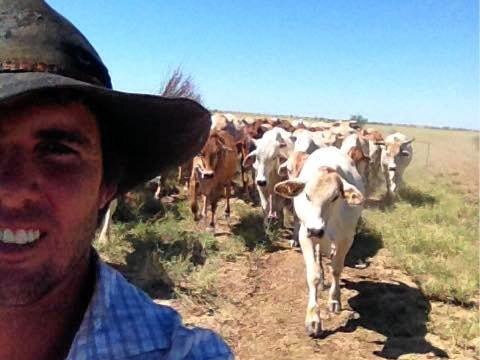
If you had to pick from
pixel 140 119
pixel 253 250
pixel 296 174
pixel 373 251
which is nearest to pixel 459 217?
pixel 373 251

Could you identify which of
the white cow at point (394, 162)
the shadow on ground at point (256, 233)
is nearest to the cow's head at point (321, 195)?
the shadow on ground at point (256, 233)

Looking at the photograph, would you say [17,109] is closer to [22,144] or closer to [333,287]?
[22,144]

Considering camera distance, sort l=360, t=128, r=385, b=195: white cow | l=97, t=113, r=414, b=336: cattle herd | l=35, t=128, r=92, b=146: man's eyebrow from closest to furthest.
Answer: l=35, t=128, r=92, b=146: man's eyebrow, l=97, t=113, r=414, b=336: cattle herd, l=360, t=128, r=385, b=195: white cow

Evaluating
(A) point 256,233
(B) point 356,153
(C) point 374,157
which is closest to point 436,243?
(B) point 356,153

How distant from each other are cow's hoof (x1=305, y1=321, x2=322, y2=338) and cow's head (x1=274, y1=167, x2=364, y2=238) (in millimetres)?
1012

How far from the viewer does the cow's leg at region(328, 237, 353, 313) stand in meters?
6.72

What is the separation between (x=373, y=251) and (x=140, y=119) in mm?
8699

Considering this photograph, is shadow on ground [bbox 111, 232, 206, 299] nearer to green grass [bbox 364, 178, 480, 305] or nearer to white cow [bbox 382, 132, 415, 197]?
green grass [bbox 364, 178, 480, 305]

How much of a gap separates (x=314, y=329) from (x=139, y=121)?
Answer: 16.8ft

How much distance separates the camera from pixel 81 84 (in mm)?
1166

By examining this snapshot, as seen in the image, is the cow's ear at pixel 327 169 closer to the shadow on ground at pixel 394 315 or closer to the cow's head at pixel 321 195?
the cow's head at pixel 321 195

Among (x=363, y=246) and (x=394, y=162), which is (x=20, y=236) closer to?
(x=363, y=246)

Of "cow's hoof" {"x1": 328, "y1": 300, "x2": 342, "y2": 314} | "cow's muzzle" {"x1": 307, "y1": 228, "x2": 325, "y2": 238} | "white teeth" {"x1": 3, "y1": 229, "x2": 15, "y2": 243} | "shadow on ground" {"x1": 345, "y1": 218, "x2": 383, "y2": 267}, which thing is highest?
"white teeth" {"x1": 3, "y1": 229, "x2": 15, "y2": 243}

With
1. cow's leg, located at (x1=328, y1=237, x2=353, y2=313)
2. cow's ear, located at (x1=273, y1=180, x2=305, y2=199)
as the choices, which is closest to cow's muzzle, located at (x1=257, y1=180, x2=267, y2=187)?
cow's leg, located at (x1=328, y1=237, x2=353, y2=313)
